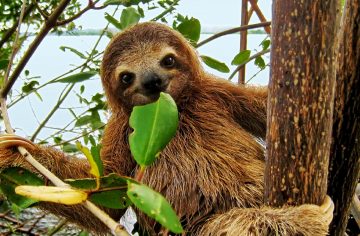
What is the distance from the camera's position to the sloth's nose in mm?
2332

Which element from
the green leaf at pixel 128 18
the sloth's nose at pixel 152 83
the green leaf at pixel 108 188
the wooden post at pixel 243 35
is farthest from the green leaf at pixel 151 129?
the wooden post at pixel 243 35

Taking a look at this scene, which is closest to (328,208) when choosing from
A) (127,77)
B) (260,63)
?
(127,77)

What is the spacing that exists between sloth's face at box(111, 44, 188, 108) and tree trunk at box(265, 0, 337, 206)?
755 mm

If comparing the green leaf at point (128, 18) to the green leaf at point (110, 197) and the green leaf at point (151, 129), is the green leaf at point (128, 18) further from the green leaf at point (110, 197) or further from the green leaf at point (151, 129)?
the green leaf at point (151, 129)

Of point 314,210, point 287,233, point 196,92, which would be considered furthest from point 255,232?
point 196,92

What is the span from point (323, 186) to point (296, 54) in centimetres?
41

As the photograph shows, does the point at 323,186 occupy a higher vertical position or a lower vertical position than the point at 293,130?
lower

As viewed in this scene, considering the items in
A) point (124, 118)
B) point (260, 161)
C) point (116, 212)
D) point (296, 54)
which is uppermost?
point (296, 54)

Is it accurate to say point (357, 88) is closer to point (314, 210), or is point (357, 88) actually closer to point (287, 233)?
point (314, 210)

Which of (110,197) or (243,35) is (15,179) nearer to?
(110,197)

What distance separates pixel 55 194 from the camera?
1185mm

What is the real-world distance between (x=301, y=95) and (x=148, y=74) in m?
0.87

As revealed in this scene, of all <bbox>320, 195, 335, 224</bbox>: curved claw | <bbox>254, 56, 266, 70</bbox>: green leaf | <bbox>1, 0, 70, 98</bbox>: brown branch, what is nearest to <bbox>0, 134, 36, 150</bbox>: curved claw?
<bbox>1, 0, 70, 98</bbox>: brown branch

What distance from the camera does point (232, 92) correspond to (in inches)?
104
